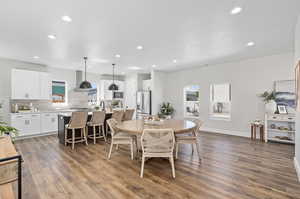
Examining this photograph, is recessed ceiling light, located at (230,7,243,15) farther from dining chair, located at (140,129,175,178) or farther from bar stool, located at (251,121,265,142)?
bar stool, located at (251,121,265,142)

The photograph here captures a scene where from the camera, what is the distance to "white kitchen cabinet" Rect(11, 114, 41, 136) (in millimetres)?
5066

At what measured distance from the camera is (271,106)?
4773mm

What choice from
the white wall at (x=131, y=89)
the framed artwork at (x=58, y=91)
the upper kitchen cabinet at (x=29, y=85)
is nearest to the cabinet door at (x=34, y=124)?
the upper kitchen cabinet at (x=29, y=85)

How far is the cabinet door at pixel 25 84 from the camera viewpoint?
5.22 metres

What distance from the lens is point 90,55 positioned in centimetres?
479

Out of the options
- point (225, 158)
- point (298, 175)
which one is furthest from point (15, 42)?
point (298, 175)

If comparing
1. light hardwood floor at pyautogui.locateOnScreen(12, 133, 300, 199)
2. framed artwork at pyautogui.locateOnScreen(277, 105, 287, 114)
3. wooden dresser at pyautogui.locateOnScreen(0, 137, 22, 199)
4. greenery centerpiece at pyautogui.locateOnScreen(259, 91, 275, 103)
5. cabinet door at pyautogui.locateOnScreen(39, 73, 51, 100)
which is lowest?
light hardwood floor at pyautogui.locateOnScreen(12, 133, 300, 199)

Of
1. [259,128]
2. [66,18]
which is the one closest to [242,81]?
[259,128]

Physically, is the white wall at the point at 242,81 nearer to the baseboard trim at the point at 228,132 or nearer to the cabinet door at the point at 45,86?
the baseboard trim at the point at 228,132

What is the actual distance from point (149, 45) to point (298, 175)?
154 inches

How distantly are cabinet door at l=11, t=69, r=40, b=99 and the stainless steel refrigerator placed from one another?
13.7ft

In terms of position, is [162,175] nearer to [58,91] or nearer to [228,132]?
[228,132]

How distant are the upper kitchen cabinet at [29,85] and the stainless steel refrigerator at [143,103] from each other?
152 inches

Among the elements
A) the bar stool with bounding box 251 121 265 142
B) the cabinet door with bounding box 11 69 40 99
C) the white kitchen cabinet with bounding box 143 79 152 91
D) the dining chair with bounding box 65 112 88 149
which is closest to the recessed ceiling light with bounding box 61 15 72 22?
the dining chair with bounding box 65 112 88 149
